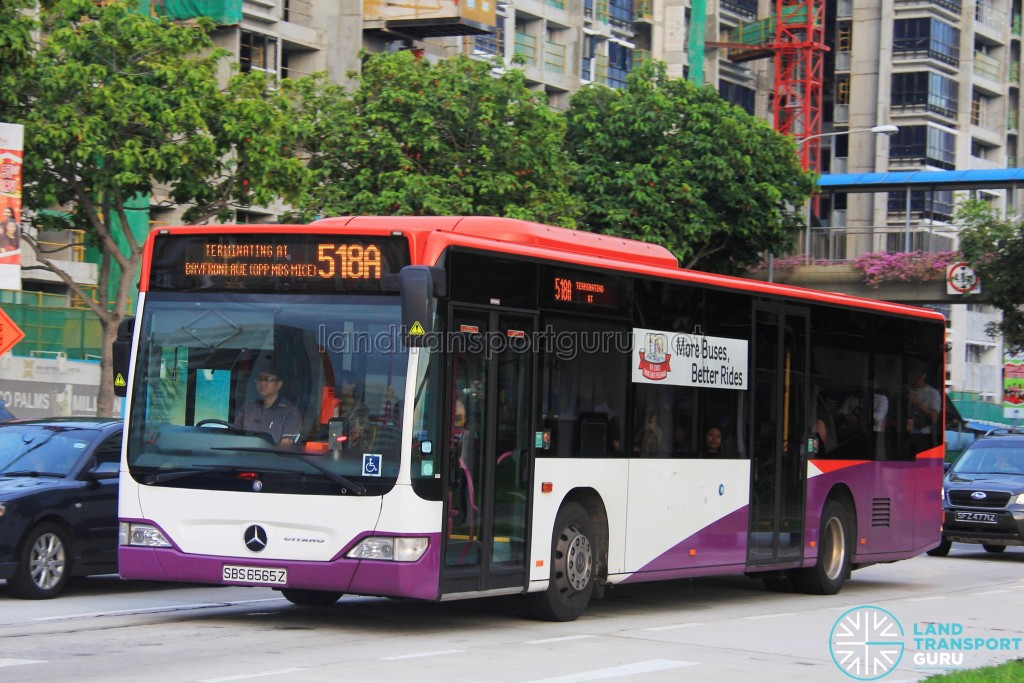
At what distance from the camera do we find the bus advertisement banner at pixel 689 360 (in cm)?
1356

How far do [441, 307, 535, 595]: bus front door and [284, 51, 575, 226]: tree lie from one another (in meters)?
20.2

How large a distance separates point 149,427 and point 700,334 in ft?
17.1

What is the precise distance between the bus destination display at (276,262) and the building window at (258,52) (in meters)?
32.3

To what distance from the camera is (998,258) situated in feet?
147

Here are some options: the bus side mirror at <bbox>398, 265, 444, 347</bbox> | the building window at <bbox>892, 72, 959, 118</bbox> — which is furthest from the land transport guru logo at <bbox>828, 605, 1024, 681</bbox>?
the building window at <bbox>892, 72, 959, 118</bbox>

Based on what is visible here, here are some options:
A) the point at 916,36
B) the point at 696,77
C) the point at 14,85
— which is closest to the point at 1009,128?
the point at 916,36

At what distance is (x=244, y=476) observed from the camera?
11227mm

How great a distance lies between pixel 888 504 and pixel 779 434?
8.91 ft

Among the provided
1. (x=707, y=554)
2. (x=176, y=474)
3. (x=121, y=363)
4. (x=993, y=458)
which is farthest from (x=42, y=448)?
(x=993, y=458)

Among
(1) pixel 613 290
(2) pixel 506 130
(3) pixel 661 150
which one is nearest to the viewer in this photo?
(1) pixel 613 290

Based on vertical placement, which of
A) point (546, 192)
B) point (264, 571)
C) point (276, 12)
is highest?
point (276, 12)

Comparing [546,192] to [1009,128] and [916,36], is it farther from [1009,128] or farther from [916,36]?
[1009,128]

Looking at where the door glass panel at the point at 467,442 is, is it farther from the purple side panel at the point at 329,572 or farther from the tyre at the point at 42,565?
the tyre at the point at 42,565

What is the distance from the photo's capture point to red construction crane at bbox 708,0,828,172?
74562 mm
